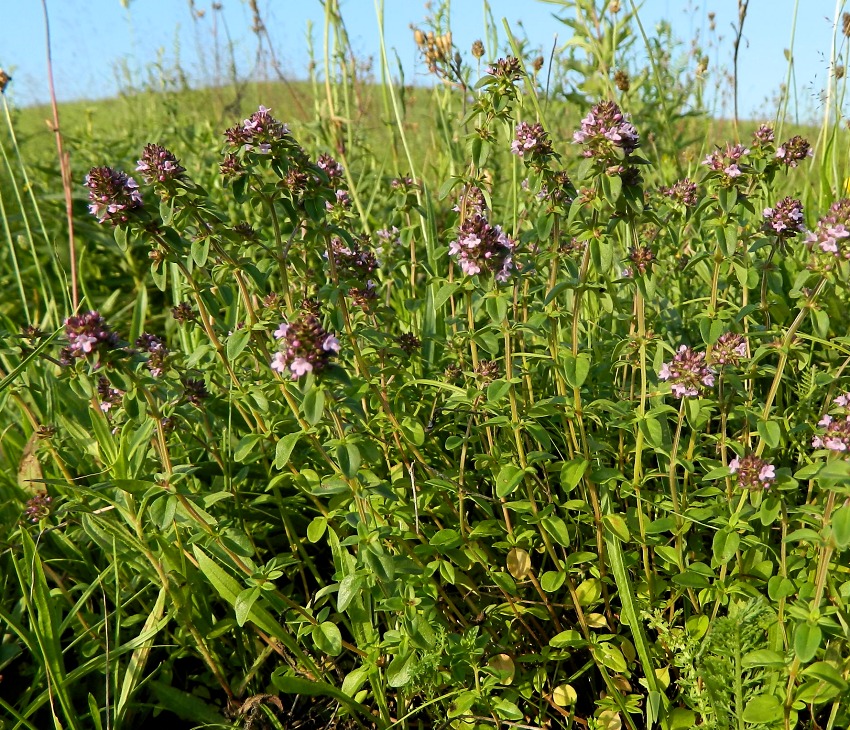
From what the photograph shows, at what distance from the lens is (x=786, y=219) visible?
6.30 ft

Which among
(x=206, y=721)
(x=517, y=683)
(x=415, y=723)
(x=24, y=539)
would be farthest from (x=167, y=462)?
(x=517, y=683)

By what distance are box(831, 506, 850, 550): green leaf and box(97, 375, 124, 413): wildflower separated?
5.95ft

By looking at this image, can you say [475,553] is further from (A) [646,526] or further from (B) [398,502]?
(A) [646,526]

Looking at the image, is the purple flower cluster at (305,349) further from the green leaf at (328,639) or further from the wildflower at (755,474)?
the wildflower at (755,474)

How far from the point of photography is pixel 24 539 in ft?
6.04

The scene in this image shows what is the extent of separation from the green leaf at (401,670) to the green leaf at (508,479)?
1.53 feet

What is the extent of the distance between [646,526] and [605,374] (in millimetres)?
574

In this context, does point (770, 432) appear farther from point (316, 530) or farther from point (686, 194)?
point (316, 530)

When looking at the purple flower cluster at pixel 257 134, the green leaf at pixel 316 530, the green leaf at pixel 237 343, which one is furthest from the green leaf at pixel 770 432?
the purple flower cluster at pixel 257 134

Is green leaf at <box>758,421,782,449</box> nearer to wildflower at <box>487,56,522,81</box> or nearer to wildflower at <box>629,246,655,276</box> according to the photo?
wildflower at <box>629,246,655,276</box>

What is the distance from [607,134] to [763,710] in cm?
138

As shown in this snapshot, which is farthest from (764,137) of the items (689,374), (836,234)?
(689,374)

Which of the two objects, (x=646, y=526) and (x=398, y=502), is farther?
(x=398, y=502)

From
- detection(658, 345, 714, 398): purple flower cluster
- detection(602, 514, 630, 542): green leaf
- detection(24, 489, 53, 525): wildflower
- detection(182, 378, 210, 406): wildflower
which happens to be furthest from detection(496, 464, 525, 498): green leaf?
detection(24, 489, 53, 525): wildflower
